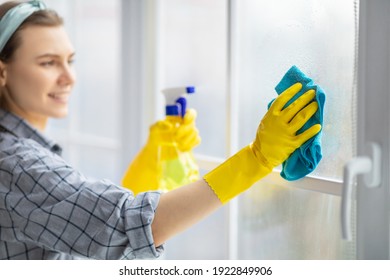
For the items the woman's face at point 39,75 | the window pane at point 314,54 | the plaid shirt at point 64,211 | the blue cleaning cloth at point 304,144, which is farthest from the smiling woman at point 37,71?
the blue cleaning cloth at point 304,144

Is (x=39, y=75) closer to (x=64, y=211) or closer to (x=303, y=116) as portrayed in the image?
(x=64, y=211)

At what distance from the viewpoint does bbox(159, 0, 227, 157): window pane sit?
1.45m

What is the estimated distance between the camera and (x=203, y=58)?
59.9 inches

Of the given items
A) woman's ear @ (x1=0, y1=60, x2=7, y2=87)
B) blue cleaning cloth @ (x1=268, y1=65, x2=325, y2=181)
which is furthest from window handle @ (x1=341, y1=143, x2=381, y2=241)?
woman's ear @ (x1=0, y1=60, x2=7, y2=87)

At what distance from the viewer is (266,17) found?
3.93 feet

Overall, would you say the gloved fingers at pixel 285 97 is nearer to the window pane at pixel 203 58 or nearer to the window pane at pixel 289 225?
the window pane at pixel 289 225

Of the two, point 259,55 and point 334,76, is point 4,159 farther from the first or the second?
point 334,76

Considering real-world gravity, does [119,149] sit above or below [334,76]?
below

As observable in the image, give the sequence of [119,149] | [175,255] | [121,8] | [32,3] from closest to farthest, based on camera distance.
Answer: [32,3] < [175,255] < [121,8] < [119,149]

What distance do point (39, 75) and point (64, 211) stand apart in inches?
16.4

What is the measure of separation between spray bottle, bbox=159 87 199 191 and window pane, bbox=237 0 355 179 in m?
0.22

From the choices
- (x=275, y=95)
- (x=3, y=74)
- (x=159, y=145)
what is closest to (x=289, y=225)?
(x=275, y=95)
